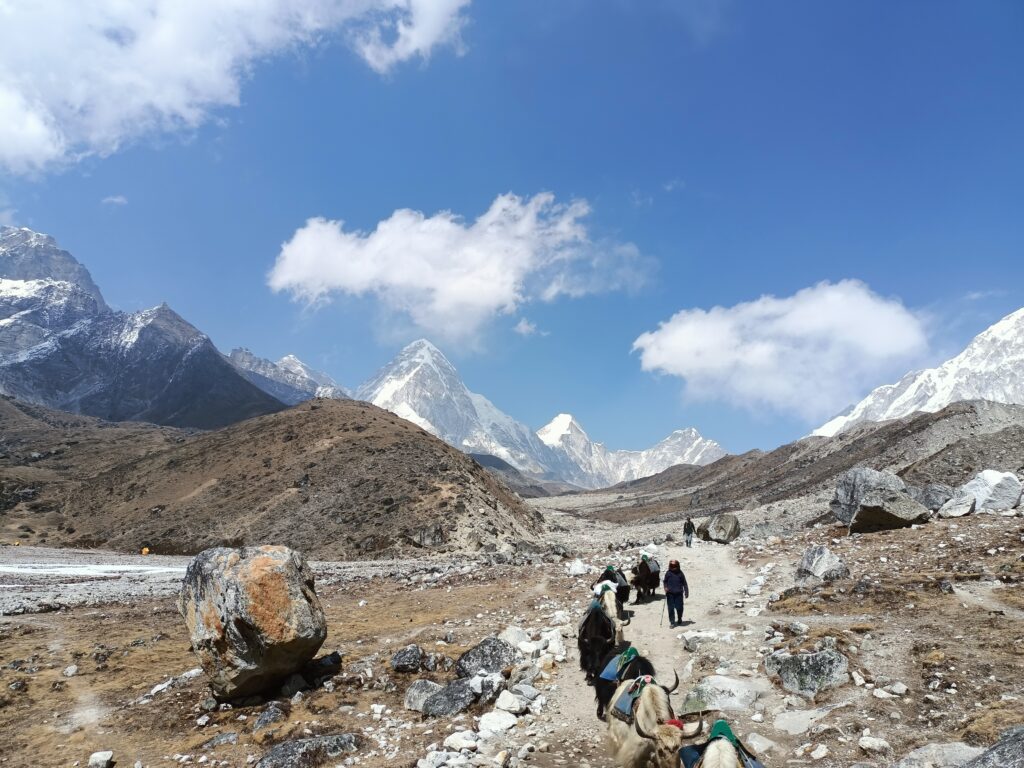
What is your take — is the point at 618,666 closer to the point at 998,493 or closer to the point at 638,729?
the point at 638,729

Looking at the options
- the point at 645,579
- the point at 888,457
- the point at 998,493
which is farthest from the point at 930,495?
the point at 888,457

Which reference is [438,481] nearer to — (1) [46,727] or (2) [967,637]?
(1) [46,727]

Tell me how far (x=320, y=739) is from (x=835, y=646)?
10431 millimetres

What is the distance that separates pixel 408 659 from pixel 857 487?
20.7 m

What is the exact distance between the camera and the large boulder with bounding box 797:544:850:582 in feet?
57.9

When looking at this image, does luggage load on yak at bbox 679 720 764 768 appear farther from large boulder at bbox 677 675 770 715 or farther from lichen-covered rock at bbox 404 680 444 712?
lichen-covered rock at bbox 404 680 444 712

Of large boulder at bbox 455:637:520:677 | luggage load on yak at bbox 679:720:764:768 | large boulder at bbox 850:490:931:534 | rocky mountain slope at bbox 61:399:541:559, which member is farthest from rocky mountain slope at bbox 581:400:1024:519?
luggage load on yak at bbox 679:720:764:768

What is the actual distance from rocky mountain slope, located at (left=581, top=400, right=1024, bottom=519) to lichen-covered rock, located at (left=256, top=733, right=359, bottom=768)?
5085 cm

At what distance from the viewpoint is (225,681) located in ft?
43.8

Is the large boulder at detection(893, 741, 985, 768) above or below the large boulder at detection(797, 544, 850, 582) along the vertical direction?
below

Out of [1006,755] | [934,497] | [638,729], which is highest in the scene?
[934,497]

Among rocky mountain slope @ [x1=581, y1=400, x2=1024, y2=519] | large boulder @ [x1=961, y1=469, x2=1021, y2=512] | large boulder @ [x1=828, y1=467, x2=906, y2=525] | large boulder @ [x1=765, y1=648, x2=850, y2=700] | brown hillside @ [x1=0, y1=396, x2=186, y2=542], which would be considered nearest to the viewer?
large boulder @ [x1=765, y1=648, x2=850, y2=700]

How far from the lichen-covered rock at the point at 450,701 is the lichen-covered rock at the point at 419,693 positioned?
10 centimetres

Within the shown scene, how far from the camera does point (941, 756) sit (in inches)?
316
